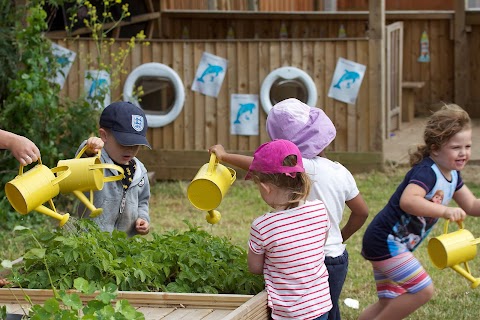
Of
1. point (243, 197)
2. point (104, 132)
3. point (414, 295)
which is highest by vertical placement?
point (104, 132)

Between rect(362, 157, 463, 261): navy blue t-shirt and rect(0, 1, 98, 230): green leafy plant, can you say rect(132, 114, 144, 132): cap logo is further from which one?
rect(0, 1, 98, 230): green leafy plant

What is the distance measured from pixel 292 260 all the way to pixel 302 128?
0.61 metres

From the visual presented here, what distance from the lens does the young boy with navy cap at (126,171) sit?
4001 mm

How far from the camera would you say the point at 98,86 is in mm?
7848

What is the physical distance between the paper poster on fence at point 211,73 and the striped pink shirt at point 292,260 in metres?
5.31

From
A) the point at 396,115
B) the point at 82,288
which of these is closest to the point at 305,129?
the point at 82,288

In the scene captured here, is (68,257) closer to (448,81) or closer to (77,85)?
(77,85)

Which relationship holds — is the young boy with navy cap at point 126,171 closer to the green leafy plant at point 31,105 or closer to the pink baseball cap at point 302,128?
the pink baseball cap at point 302,128

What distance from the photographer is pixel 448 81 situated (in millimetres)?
11859

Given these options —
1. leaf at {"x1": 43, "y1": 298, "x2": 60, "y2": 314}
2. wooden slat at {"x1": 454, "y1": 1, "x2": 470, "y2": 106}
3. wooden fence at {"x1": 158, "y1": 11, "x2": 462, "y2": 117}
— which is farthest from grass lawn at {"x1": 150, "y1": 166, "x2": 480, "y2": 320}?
wooden fence at {"x1": 158, "y1": 11, "x2": 462, "y2": 117}

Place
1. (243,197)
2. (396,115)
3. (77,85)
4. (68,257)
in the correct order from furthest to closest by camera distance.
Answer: (396,115) → (77,85) → (243,197) → (68,257)

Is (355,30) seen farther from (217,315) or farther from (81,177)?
(217,315)

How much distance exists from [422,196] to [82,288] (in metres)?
1.65

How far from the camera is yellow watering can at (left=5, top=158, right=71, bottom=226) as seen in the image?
10.9 ft
